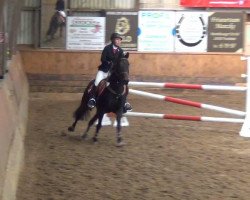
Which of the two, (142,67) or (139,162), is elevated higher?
(142,67)

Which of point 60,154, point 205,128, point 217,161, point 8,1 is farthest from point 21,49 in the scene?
point 217,161

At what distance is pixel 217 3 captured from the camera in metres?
21.4

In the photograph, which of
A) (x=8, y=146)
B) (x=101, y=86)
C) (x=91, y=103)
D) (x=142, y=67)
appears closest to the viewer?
(x=8, y=146)

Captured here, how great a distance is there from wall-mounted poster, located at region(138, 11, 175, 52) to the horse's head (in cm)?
988

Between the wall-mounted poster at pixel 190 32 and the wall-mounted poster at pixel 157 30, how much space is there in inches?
8.4

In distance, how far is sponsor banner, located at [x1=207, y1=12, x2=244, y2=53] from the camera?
70.0 ft

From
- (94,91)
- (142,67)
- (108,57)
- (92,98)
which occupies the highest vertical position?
(108,57)

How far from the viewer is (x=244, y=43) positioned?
842 inches

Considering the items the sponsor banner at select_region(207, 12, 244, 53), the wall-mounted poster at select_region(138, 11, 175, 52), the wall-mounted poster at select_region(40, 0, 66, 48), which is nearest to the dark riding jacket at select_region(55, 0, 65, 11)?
the wall-mounted poster at select_region(40, 0, 66, 48)

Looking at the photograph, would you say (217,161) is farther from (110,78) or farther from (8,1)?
(8,1)

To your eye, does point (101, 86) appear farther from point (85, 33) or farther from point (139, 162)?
point (85, 33)

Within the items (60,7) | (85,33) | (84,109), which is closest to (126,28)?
(85,33)

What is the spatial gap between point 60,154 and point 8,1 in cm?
431

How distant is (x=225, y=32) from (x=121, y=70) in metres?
10.9
